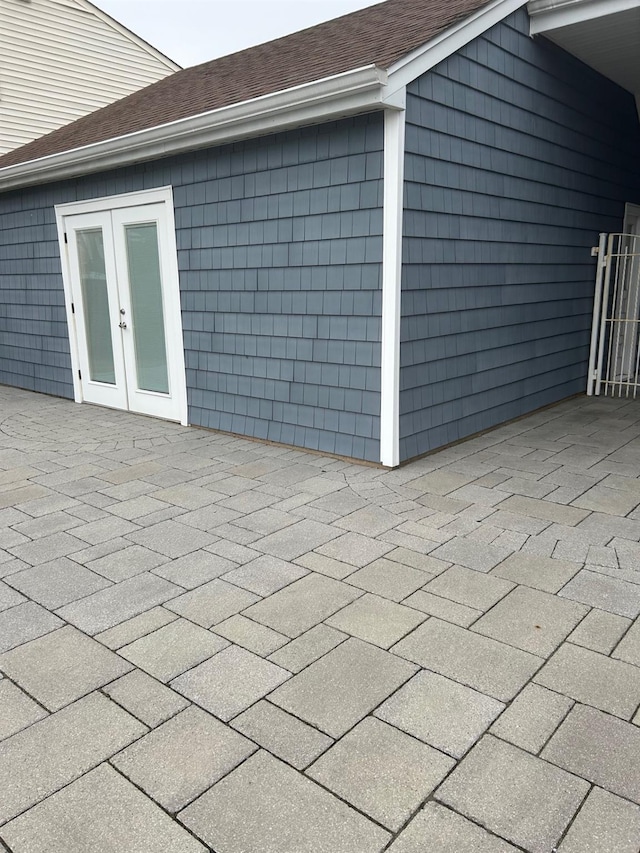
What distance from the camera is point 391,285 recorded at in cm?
392

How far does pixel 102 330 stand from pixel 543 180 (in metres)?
4.20

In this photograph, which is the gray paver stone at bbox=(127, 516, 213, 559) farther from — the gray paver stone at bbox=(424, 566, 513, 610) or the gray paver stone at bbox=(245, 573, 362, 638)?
the gray paver stone at bbox=(424, 566, 513, 610)

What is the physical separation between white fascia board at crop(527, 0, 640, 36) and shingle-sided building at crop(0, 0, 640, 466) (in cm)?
1

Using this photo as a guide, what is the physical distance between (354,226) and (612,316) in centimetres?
393

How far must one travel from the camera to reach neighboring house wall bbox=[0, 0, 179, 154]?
912 centimetres

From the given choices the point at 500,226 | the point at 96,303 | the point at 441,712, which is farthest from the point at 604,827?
the point at 96,303

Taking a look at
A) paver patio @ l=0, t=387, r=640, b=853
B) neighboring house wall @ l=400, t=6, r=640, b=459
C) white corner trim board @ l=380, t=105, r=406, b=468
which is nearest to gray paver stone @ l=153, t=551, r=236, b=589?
paver patio @ l=0, t=387, r=640, b=853

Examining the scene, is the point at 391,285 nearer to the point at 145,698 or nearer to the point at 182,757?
the point at 145,698

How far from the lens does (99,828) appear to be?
4.81 feet

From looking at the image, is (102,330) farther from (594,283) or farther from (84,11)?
(84,11)

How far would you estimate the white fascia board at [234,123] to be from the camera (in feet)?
11.7

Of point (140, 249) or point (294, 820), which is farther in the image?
point (140, 249)

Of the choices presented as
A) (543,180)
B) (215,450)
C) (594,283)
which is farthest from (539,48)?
(215,450)

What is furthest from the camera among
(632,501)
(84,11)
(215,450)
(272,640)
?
(84,11)
